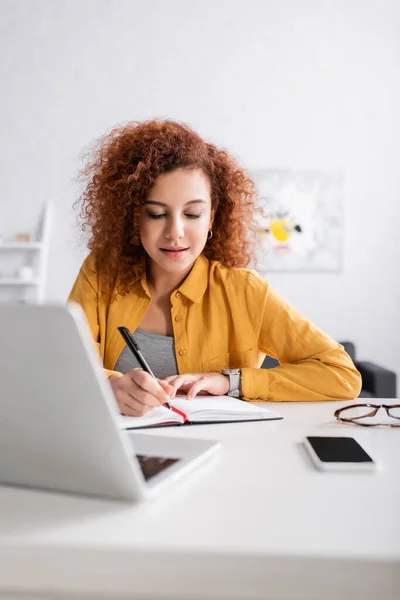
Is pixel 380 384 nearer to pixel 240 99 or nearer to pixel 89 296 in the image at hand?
pixel 89 296

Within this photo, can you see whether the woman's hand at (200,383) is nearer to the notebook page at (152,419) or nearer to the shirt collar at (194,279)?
the notebook page at (152,419)

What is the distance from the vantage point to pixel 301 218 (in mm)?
3924

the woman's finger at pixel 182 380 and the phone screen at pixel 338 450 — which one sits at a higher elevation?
the woman's finger at pixel 182 380

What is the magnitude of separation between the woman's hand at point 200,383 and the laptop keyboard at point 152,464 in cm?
46

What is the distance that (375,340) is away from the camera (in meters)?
3.97

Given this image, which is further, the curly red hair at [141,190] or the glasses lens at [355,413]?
the curly red hair at [141,190]

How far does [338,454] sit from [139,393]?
1.26ft

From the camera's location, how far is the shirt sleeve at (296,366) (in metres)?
1.27

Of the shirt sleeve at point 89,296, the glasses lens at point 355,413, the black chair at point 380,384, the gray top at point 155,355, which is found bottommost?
the black chair at point 380,384

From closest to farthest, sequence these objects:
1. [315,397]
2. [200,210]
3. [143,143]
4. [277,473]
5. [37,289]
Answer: [277,473] → [315,397] → [200,210] → [143,143] → [37,289]

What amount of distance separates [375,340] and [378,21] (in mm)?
2158

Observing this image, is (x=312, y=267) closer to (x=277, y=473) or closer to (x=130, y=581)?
(x=277, y=473)

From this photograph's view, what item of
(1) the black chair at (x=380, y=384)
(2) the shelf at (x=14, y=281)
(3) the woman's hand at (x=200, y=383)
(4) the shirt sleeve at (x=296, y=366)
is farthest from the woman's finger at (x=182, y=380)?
(2) the shelf at (x=14, y=281)

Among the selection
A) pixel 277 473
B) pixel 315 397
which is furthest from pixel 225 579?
pixel 315 397
